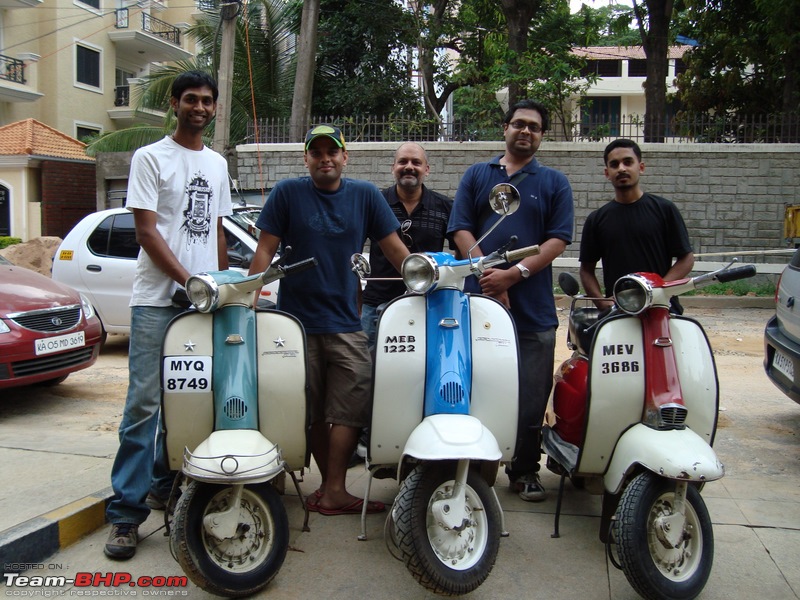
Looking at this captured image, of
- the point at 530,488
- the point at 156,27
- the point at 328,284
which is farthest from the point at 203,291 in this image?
the point at 156,27

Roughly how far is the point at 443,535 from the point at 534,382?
1.33 metres

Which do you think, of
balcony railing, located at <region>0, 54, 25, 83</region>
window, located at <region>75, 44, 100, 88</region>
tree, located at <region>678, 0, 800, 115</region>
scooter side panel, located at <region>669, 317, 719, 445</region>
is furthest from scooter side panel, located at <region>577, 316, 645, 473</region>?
window, located at <region>75, 44, 100, 88</region>

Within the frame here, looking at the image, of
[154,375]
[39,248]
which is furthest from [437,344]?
[39,248]

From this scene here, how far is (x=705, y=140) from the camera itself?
44.4 feet

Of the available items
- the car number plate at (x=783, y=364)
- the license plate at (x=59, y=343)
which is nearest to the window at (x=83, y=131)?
the license plate at (x=59, y=343)

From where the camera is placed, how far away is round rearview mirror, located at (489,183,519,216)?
10.3 ft

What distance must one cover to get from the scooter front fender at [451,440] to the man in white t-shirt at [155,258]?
1.16 meters

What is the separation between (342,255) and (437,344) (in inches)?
29.4

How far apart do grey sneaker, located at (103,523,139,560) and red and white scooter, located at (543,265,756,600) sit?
1.91m

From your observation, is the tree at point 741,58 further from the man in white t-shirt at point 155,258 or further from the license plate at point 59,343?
the man in white t-shirt at point 155,258

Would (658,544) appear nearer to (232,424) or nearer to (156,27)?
(232,424)

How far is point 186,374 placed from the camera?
122 inches

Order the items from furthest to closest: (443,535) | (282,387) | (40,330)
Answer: (40,330)
(282,387)
(443,535)

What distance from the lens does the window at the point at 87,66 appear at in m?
26.1
